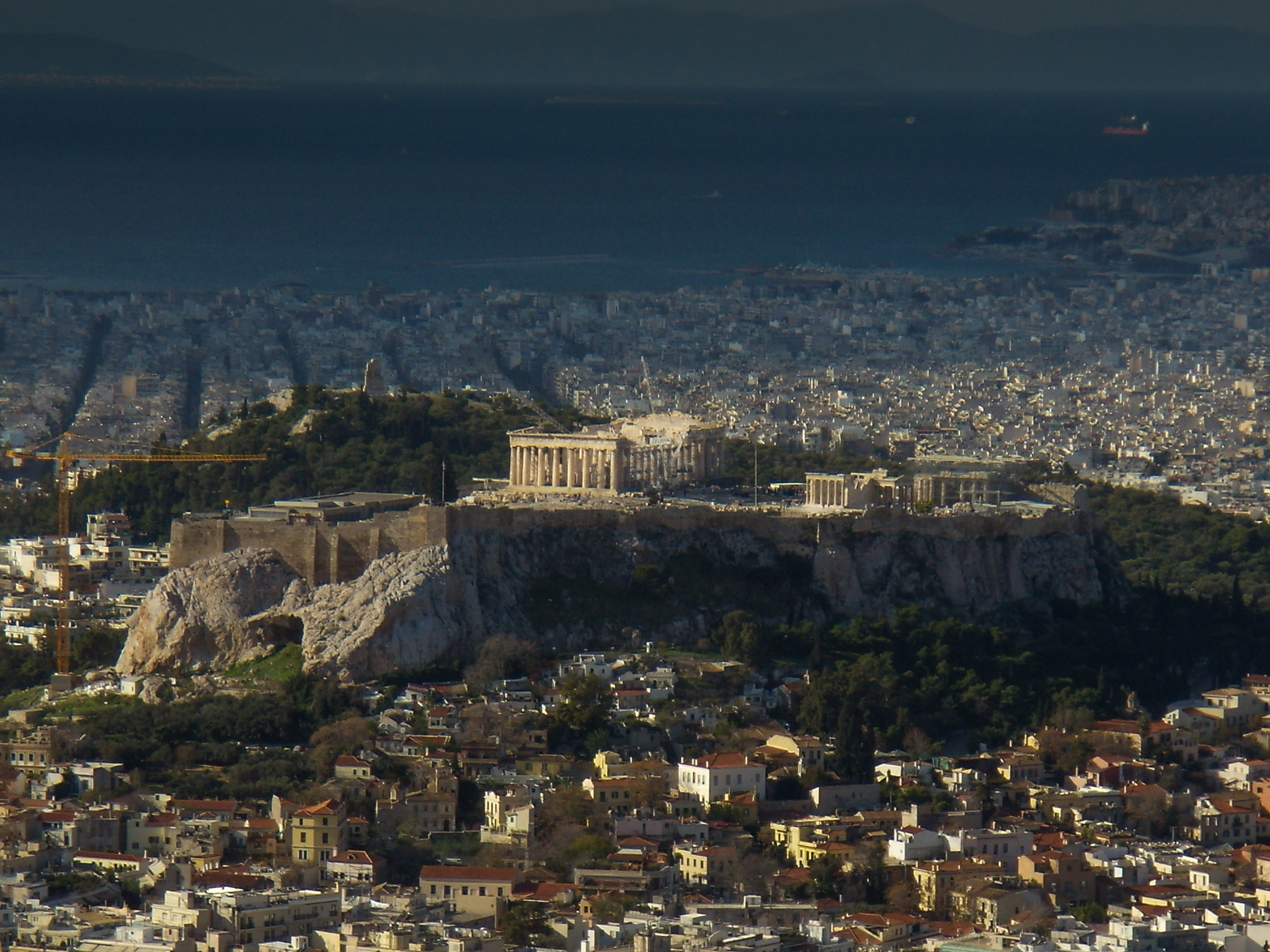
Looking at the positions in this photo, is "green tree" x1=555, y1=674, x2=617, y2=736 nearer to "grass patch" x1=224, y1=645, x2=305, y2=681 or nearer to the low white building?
the low white building

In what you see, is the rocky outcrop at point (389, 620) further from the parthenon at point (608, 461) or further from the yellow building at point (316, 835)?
the yellow building at point (316, 835)

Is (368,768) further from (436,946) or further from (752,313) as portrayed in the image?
(752,313)

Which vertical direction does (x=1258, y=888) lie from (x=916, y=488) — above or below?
below

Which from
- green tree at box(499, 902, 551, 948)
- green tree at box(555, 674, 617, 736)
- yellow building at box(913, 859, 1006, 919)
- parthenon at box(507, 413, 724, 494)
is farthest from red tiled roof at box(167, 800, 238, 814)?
parthenon at box(507, 413, 724, 494)

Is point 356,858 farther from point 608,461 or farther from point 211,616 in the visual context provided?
point 608,461

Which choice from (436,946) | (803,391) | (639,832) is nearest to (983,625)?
(639,832)

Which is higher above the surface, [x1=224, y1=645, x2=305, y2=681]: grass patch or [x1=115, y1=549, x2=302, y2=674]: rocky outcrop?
[x1=115, y1=549, x2=302, y2=674]: rocky outcrop

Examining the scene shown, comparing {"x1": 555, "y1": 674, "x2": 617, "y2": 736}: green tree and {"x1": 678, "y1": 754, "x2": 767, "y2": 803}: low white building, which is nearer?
{"x1": 678, "y1": 754, "x2": 767, "y2": 803}: low white building
